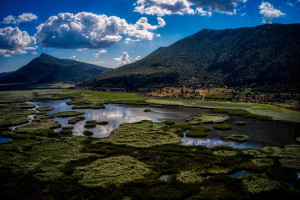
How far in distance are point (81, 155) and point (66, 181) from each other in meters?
9.18

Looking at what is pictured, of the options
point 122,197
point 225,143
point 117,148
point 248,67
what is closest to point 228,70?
point 248,67

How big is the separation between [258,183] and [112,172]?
2215cm

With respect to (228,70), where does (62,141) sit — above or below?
below

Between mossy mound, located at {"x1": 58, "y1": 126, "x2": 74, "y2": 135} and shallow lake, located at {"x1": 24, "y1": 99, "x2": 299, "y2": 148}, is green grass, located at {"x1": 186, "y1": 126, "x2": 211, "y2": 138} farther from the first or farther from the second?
mossy mound, located at {"x1": 58, "y1": 126, "x2": 74, "y2": 135}

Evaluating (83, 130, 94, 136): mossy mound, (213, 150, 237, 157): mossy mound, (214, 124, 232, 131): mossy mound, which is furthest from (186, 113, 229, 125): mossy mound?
(83, 130, 94, 136): mossy mound

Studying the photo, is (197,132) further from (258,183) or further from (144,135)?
(258,183)

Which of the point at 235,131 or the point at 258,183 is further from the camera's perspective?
the point at 235,131

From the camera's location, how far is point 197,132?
2174 inches

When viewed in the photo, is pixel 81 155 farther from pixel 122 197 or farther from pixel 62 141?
pixel 122 197

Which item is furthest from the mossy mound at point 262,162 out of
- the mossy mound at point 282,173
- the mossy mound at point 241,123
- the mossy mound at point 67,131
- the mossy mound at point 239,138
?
the mossy mound at point 67,131

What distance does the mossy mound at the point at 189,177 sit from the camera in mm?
30066

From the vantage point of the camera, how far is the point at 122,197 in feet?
87.0

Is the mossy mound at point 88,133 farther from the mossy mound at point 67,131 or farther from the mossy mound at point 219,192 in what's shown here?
the mossy mound at point 219,192

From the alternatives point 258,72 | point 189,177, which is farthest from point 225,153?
point 258,72
